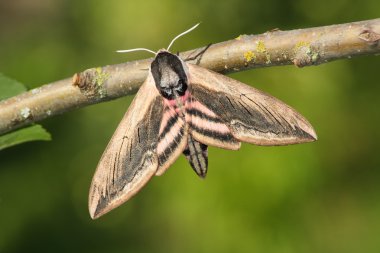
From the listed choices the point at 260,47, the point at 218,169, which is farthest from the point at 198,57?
the point at 218,169

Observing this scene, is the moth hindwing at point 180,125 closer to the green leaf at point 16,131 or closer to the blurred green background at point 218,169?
the green leaf at point 16,131

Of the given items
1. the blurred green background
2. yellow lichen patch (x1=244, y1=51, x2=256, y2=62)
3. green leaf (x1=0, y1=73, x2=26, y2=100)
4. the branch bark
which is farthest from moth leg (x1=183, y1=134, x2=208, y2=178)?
the blurred green background

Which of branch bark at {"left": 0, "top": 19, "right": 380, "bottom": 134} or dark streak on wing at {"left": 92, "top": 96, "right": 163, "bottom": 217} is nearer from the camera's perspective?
branch bark at {"left": 0, "top": 19, "right": 380, "bottom": 134}

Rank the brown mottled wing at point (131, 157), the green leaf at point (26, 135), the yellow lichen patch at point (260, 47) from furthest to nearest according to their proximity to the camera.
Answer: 1. the green leaf at point (26, 135)
2. the brown mottled wing at point (131, 157)
3. the yellow lichen patch at point (260, 47)

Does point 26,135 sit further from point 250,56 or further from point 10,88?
point 250,56

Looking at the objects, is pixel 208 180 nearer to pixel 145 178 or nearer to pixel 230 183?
pixel 230 183

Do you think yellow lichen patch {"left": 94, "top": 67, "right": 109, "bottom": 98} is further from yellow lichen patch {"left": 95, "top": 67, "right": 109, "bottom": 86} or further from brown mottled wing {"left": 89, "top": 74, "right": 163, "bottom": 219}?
brown mottled wing {"left": 89, "top": 74, "right": 163, "bottom": 219}

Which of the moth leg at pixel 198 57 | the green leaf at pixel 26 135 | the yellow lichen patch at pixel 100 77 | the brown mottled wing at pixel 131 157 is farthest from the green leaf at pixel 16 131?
the moth leg at pixel 198 57

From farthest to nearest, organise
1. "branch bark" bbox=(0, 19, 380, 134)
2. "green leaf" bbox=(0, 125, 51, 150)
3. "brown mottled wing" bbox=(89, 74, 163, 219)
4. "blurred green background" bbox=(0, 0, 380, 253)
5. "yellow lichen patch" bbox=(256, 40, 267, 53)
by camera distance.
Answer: "blurred green background" bbox=(0, 0, 380, 253)
"green leaf" bbox=(0, 125, 51, 150)
"brown mottled wing" bbox=(89, 74, 163, 219)
"yellow lichen patch" bbox=(256, 40, 267, 53)
"branch bark" bbox=(0, 19, 380, 134)
